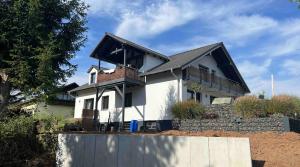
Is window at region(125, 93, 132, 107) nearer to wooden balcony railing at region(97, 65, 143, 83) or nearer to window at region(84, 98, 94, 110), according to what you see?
wooden balcony railing at region(97, 65, 143, 83)

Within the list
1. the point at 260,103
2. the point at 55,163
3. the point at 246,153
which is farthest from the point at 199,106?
the point at 246,153

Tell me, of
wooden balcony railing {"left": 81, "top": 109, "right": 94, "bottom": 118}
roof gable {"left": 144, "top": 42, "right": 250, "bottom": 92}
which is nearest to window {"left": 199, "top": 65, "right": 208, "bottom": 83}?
roof gable {"left": 144, "top": 42, "right": 250, "bottom": 92}

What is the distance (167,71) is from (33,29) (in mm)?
13507

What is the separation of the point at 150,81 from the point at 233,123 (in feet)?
34.4

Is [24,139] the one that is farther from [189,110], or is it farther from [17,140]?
[189,110]

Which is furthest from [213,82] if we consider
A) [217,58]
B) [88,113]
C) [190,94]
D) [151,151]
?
[151,151]

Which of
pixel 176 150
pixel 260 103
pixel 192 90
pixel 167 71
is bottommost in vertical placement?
pixel 176 150

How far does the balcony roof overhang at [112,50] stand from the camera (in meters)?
26.0

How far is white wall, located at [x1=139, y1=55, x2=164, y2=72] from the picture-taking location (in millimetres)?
26445

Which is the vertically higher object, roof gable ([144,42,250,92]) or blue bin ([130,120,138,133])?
roof gable ([144,42,250,92])

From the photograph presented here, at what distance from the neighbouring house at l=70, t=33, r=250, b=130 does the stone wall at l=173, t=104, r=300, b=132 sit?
3772mm

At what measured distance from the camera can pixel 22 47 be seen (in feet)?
40.3

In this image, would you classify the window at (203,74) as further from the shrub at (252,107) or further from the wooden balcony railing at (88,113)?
the wooden balcony railing at (88,113)

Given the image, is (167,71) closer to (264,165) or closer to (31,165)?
(31,165)
